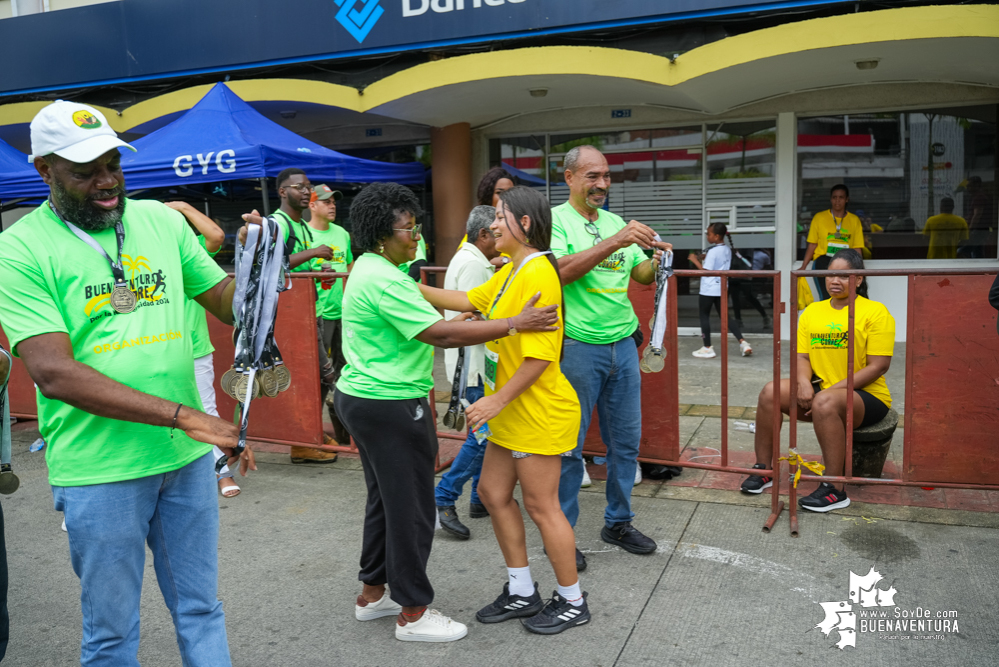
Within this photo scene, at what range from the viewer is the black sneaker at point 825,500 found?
15.1 feet

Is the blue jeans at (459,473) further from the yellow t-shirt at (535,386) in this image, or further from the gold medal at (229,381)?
the gold medal at (229,381)

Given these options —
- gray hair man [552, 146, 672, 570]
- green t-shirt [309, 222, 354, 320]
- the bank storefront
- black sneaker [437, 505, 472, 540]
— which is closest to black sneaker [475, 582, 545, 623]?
gray hair man [552, 146, 672, 570]

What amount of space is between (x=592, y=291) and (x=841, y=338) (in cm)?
173

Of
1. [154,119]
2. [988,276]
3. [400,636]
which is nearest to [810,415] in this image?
[988,276]

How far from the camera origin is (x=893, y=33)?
7.26 meters

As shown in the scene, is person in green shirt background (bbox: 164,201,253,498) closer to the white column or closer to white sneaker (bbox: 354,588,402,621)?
white sneaker (bbox: 354,588,402,621)

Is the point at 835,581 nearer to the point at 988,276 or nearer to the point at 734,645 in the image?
the point at 734,645

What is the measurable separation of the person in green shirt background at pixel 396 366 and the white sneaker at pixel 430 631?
10cm

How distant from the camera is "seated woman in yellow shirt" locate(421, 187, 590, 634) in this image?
3.23 metres

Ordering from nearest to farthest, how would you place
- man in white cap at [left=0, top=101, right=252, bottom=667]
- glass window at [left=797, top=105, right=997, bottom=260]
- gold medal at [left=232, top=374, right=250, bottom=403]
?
1. man in white cap at [left=0, top=101, right=252, bottom=667]
2. gold medal at [left=232, top=374, right=250, bottom=403]
3. glass window at [left=797, top=105, right=997, bottom=260]

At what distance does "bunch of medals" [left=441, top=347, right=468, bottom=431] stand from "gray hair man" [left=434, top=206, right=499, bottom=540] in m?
0.68

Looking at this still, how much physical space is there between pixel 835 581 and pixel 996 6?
577 centimetres

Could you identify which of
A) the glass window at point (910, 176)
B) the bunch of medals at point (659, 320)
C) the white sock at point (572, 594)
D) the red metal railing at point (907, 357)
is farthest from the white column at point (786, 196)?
the white sock at point (572, 594)

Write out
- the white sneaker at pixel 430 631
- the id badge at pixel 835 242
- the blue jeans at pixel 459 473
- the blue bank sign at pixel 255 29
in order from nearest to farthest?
the white sneaker at pixel 430 631
the blue jeans at pixel 459 473
the blue bank sign at pixel 255 29
the id badge at pixel 835 242
